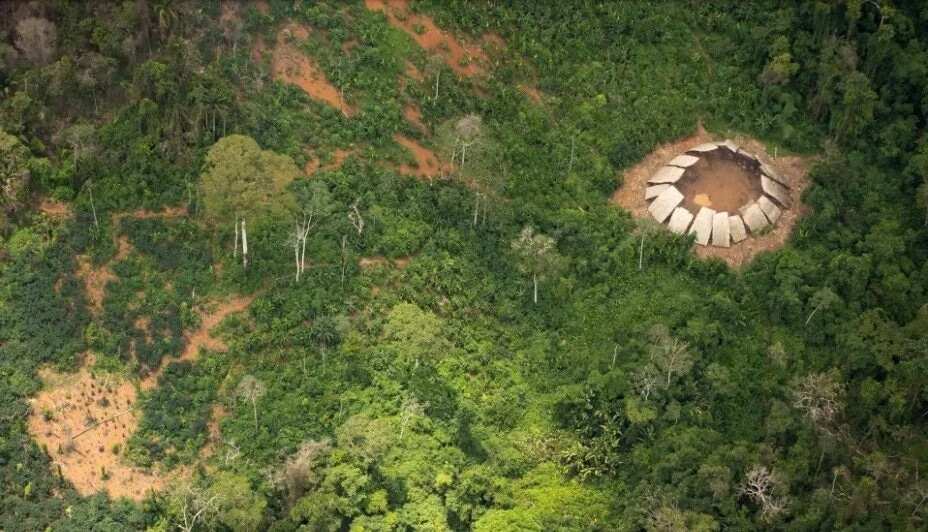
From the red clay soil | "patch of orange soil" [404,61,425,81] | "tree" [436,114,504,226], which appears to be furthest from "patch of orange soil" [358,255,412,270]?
the red clay soil

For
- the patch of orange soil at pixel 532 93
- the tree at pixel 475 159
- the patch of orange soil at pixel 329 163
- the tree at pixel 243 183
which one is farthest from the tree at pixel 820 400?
the tree at pixel 243 183

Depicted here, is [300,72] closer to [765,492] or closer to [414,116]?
[414,116]

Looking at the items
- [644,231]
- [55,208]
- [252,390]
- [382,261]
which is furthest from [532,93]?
[55,208]

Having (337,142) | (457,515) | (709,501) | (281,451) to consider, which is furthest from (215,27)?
(709,501)

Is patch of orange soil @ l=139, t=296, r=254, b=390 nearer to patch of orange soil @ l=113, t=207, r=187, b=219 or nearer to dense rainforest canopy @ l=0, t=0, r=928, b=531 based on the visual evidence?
dense rainforest canopy @ l=0, t=0, r=928, b=531

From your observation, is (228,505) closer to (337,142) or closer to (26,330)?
(26,330)

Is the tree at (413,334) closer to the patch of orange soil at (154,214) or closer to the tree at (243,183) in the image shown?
the tree at (243,183)
